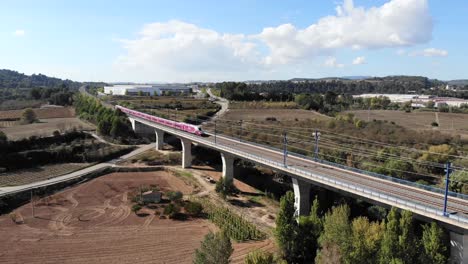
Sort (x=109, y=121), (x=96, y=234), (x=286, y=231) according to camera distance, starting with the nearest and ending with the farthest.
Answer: (x=286, y=231) < (x=96, y=234) < (x=109, y=121)

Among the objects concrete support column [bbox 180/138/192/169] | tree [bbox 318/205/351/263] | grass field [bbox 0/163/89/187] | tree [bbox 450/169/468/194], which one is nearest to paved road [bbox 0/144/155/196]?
grass field [bbox 0/163/89/187]

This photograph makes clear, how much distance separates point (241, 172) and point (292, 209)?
27.5 meters

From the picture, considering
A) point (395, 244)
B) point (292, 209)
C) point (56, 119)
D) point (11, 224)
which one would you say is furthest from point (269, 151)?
point (56, 119)

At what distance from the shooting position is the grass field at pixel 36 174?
171ft

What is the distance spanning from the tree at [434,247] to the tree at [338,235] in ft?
15.2

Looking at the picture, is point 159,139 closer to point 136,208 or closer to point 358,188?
point 136,208

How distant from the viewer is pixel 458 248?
2386cm

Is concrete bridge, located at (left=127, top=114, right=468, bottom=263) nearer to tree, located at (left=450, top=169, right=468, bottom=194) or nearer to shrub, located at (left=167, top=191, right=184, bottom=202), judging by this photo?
shrub, located at (left=167, top=191, right=184, bottom=202)

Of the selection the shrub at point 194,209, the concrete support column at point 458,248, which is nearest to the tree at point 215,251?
the concrete support column at point 458,248

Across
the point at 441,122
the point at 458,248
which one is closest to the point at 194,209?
the point at 458,248

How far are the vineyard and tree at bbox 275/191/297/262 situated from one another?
5.63 m

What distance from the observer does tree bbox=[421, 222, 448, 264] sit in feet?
74.5

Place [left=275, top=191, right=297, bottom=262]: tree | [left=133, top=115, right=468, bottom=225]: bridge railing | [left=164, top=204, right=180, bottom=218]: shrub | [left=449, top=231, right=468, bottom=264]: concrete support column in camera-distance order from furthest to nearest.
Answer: [left=164, top=204, right=180, bottom=218]: shrub → [left=275, top=191, right=297, bottom=262]: tree → [left=133, top=115, right=468, bottom=225]: bridge railing → [left=449, top=231, right=468, bottom=264]: concrete support column

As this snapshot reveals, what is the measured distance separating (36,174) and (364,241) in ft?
164
